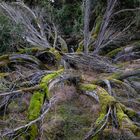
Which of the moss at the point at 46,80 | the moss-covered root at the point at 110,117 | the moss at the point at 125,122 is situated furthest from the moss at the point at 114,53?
the moss at the point at 125,122

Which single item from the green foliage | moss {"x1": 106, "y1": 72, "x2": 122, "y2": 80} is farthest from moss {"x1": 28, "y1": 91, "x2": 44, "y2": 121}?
the green foliage

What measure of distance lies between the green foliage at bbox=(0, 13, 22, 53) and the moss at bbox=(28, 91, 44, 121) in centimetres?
506

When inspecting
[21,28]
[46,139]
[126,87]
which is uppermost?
[21,28]

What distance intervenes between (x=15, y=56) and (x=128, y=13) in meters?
6.09

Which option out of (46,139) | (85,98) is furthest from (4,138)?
(85,98)

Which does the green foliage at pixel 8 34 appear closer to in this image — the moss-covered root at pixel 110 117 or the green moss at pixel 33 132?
the moss-covered root at pixel 110 117

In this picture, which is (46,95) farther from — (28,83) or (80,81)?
(80,81)

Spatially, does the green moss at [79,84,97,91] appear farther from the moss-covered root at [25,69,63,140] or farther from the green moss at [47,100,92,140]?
the moss-covered root at [25,69,63,140]

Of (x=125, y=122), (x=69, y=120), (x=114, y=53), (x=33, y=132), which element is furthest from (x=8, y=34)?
(x=125, y=122)

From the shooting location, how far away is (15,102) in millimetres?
9234

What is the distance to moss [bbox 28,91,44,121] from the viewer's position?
7.66 m

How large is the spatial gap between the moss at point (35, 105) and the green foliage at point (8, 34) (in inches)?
199

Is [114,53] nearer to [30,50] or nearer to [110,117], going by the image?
[30,50]

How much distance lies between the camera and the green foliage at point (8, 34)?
13027mm
